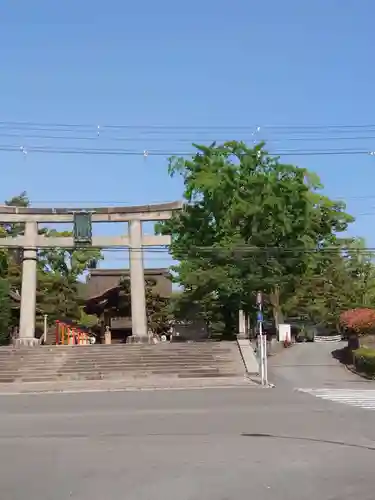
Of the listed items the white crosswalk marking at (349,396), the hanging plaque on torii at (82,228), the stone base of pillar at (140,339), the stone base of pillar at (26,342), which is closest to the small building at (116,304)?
the stone base of pillar at (140,339)

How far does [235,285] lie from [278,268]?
2.97 m

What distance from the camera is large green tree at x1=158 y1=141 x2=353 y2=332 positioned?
38.8 meters

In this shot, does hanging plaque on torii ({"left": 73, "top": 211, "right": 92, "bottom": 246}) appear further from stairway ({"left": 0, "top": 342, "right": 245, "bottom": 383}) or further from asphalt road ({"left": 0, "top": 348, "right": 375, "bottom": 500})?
asphalt road ({"left": 0, "top": 348, "right": 375, "bottom": 500})

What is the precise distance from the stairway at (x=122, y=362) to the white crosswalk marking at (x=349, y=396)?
7.75m

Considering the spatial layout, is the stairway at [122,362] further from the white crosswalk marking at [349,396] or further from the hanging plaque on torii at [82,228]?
the white crosswalk marking at [349,396]

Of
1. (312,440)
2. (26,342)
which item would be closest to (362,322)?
(26,342)

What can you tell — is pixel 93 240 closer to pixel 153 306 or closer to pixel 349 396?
pixel 153 306

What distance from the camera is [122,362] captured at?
30.9 m

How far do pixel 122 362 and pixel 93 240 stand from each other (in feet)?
30.4

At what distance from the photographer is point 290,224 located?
39.6 m

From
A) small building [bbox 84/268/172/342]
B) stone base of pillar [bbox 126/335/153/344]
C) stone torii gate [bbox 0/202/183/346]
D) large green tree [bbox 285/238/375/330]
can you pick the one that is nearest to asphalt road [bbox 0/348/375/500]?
stone base of pillar [bbox 126/335/153/344]

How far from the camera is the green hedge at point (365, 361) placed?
26.1m

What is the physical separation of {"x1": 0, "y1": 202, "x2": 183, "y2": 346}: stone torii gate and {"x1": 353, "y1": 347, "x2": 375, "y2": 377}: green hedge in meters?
13.8

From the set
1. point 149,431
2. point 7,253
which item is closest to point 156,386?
point 149,431
